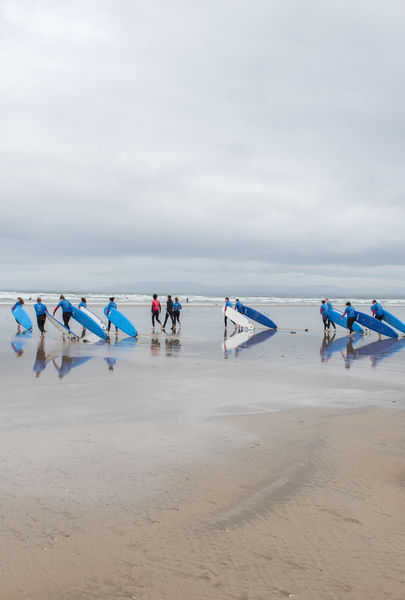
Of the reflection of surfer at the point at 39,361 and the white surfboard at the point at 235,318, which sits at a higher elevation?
the white surfboard at the point at 235,318

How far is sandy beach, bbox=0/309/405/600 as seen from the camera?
9.97ft

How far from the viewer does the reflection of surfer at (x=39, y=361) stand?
1068 cm

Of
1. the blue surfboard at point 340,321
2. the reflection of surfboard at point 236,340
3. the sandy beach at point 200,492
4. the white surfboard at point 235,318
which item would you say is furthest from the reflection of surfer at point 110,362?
the blue surfboard at point 340,321

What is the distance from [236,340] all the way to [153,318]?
5.24 m

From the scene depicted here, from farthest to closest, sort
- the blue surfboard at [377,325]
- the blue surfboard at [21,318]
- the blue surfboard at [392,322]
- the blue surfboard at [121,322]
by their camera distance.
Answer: the blue surfboard at [392,322] → the blue surfboard at [377,325] → the blue surfboard at [21,318] → the blue surfboard at [121,322]

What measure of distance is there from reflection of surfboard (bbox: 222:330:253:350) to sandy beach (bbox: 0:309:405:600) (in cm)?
740

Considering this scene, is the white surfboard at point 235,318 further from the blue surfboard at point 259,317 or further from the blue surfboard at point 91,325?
the blue surfboard at point 91,325

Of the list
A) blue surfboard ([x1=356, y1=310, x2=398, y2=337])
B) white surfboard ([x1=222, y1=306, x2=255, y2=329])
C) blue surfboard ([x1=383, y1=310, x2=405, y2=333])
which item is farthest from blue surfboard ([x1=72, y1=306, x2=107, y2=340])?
blue surfboard ([x1=383, y1=310, x2=405, y2=333])

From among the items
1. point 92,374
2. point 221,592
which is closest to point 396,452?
point 221,592

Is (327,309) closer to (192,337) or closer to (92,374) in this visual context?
(192,337)

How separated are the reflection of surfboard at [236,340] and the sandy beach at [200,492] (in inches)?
292

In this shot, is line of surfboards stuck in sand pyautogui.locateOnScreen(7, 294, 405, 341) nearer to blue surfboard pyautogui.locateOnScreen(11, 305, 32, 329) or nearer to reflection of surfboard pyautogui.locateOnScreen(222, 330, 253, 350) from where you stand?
blue surfboard pyautogui.locateOnScreen(11, 305, 32, 329)

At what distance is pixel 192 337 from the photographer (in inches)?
757

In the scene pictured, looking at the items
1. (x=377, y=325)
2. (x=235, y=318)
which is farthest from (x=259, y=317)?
(x=377, y=325)
